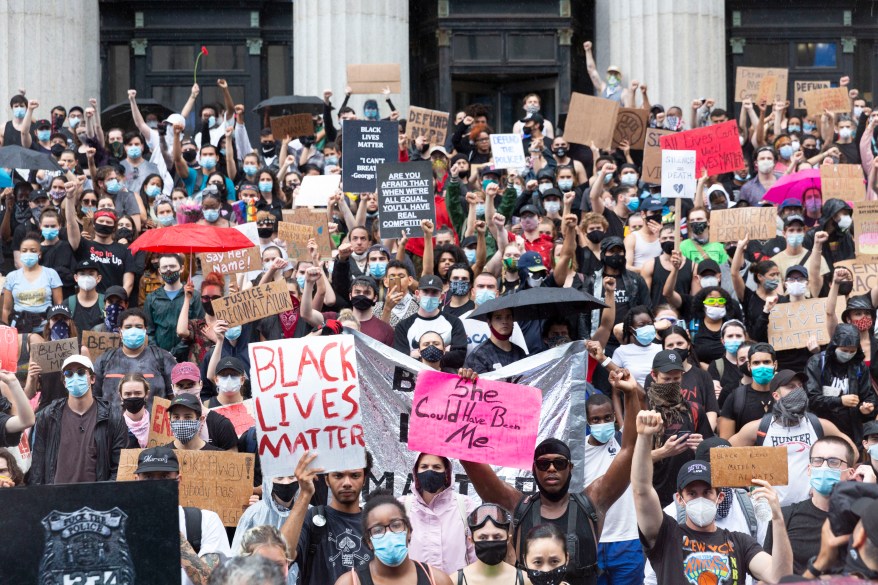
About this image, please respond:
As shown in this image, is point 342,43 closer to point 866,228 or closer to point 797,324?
point 866,228

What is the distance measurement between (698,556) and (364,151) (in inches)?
350

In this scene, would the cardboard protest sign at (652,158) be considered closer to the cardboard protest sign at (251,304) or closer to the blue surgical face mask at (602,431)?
the cardboard protest sign at (251,304)

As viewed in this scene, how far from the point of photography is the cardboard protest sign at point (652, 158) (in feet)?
59.2

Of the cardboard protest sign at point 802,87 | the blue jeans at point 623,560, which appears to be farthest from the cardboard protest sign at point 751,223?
the cardboard protest sign at point 802,87

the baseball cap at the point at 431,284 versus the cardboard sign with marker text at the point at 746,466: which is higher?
the baseball cap at the point at 431,284

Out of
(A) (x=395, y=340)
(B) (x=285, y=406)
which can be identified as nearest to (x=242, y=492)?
(B) (x=285, y=406)

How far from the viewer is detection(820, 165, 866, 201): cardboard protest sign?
15969mm

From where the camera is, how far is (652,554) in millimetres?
8500

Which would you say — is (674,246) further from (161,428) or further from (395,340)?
(161,428)

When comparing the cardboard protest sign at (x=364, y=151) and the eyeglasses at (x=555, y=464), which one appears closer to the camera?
the eyeglasses at (x=555, y=464)

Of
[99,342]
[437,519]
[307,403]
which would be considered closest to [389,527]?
[437,519]

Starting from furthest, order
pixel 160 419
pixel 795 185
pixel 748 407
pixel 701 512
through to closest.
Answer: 1. pixel 795 185
2. pixel 748 407
3. pixel 160 419
4. pixel 701 512

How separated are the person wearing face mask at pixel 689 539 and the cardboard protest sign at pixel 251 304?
4810 mm

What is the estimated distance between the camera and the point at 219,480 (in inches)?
377
